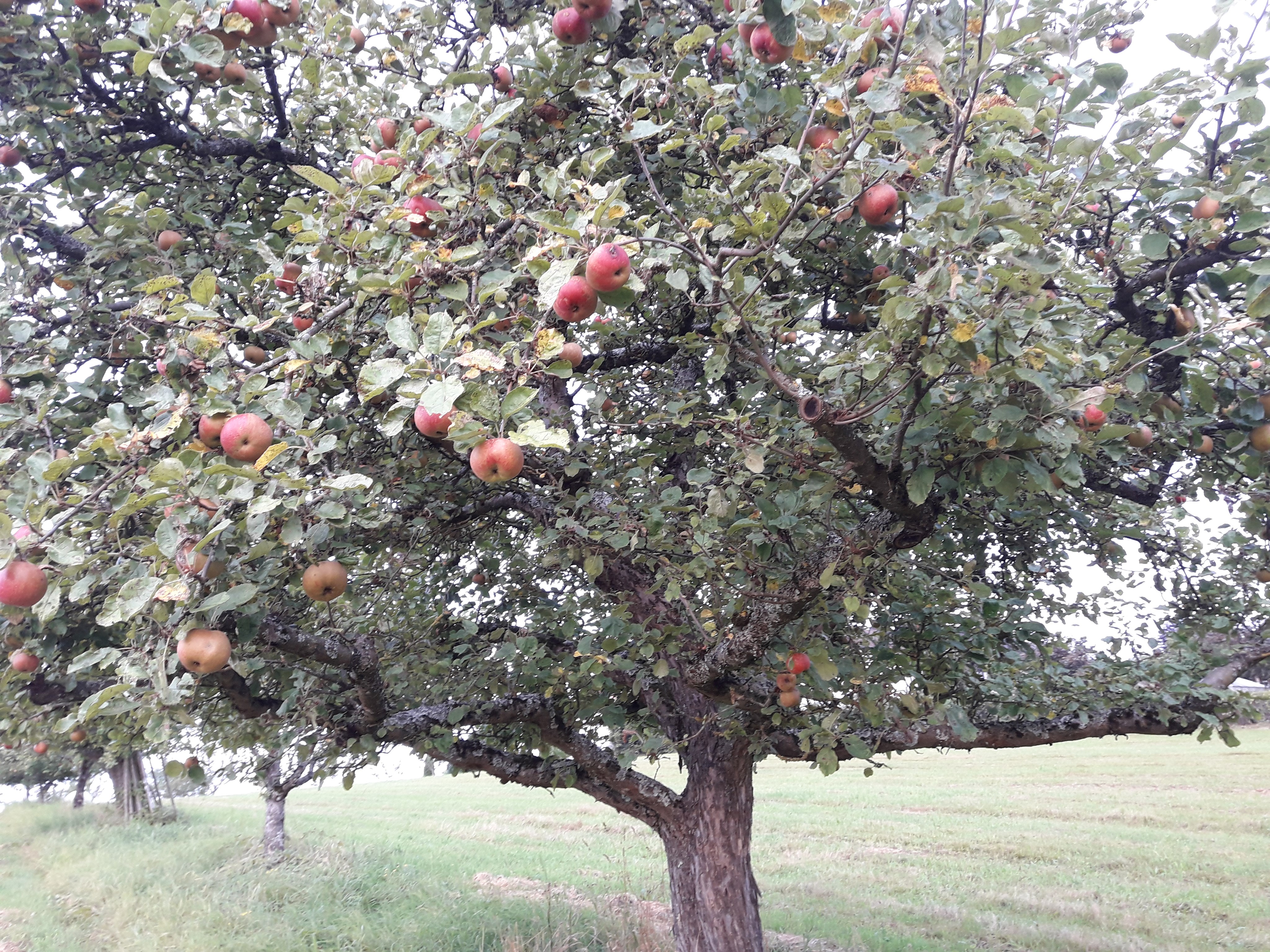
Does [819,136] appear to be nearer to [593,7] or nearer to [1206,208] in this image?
[593,7]

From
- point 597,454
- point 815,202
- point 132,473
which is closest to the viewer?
point 132,473

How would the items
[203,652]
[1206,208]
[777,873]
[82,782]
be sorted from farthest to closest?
[82,782] < [777,873] < [1206,208] < [203,652]

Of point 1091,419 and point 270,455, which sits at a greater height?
point 1091,419

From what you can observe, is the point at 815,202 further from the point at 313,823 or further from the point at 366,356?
the point at 313,823

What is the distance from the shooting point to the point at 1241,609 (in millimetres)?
5449

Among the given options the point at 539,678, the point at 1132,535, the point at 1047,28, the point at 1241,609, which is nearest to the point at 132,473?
the point at 539,678

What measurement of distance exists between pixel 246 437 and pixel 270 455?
0.35 m

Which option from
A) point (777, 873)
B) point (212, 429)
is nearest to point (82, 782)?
point (777, 873)

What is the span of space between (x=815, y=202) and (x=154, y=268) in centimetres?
336

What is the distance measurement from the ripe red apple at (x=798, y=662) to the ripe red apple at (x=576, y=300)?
249 cm

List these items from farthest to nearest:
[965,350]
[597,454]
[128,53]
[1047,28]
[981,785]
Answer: [981,785] → [597,454] → [128,53] → [1047,28] → [965,350]

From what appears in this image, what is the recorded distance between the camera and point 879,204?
2.47m

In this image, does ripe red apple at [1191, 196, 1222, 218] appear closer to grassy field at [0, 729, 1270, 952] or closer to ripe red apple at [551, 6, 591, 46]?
ripe red apple at [551, 6, 591, 46]

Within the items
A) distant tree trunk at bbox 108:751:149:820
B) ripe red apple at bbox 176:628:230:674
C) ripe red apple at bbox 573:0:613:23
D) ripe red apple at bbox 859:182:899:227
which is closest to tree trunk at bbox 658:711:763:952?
ripe red apple at bbox 176:628:230:674
